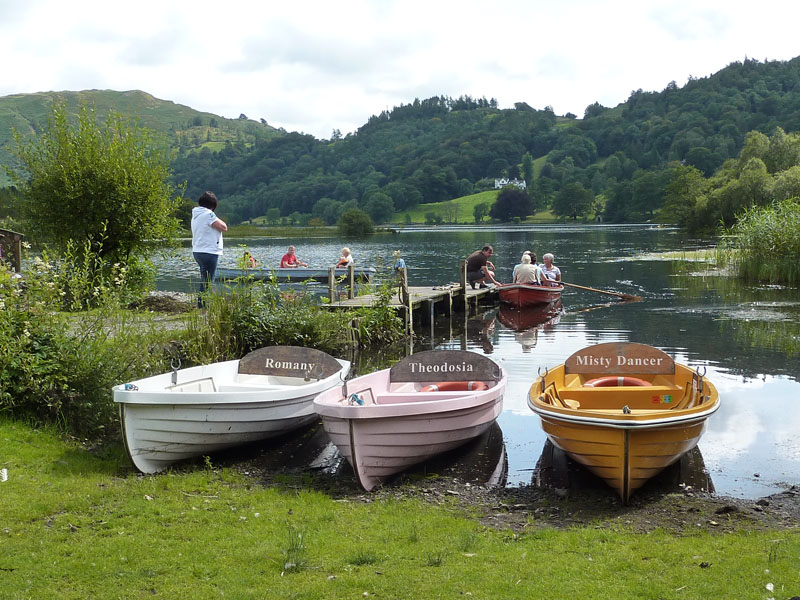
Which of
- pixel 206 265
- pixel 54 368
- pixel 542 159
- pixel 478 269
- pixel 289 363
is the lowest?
pixel 289 363

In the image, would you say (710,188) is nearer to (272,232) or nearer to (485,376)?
(272,232)

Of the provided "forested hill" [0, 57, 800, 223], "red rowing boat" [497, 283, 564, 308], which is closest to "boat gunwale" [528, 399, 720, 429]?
"red rowing boat" [497, 283, 564, 308]

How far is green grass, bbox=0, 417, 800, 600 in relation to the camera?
→ 16.0 feet

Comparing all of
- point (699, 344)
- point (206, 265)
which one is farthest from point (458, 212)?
point (206, 265)

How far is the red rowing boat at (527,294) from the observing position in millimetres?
24938

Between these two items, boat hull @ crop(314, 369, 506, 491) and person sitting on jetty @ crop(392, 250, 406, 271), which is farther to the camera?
person sitting on jetty @ crop(392, 250, 406, 271)

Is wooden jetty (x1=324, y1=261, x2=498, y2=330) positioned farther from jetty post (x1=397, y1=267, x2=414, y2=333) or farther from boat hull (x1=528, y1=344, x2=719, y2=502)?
boat hull (x1=528, y1=344, x2=719, y2=502)

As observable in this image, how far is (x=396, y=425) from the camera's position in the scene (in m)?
7.77

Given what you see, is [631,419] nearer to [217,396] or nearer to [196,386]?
[217,396]

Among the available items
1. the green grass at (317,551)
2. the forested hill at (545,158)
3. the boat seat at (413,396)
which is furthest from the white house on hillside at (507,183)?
the green grass at (317,551)

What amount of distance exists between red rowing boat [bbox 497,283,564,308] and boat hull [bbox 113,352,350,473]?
16047 mm

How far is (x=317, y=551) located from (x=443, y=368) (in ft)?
15.0

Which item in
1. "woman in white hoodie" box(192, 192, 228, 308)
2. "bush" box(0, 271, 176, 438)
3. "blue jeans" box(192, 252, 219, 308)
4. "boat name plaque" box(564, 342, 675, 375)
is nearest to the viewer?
"bush" box(0, 271, 176, 438)

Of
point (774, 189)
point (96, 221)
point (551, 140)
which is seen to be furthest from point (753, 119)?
point (96, 221)
